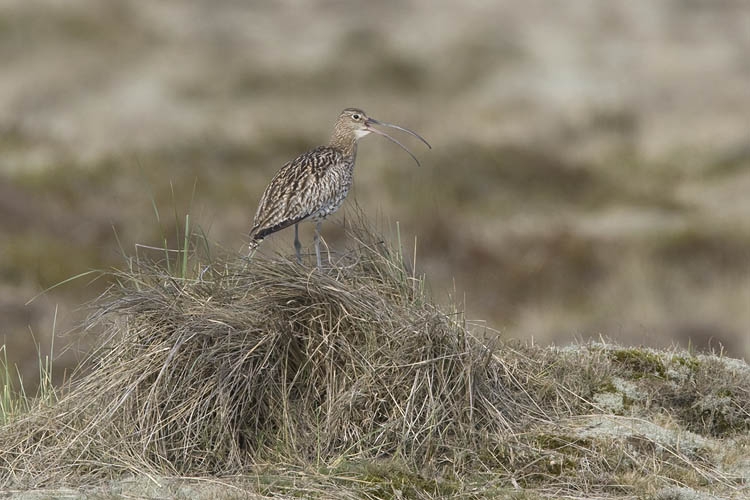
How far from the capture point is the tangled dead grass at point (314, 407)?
7.48 m

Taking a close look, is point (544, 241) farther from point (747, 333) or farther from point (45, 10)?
point (45, 10)

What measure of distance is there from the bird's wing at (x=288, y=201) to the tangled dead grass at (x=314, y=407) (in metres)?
1.06

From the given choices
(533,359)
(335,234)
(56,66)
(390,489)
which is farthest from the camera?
(56,66)

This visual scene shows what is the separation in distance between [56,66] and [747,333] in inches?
1062

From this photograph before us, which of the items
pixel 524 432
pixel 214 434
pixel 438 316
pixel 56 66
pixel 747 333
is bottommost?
pixel 214 434

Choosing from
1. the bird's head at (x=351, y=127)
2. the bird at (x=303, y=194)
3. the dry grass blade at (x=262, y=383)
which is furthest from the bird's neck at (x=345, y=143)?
the dry grass blade at (x=262, y=383)

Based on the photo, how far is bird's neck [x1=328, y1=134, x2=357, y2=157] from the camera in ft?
33.7

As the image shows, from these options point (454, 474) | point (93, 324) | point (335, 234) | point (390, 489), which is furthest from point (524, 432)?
point (335, 234)

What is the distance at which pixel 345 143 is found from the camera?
1032 centimetres

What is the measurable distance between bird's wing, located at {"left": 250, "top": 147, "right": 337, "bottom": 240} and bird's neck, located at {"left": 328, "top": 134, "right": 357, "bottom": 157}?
0.63 meters

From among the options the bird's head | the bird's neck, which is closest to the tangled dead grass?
the bird's neck

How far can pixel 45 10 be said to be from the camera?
1800 inches

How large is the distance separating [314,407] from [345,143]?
3060mm

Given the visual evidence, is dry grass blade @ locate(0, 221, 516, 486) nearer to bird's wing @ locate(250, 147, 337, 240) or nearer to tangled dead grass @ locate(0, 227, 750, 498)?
tangled dead grass @ locate(0, 227, 750, 498)
